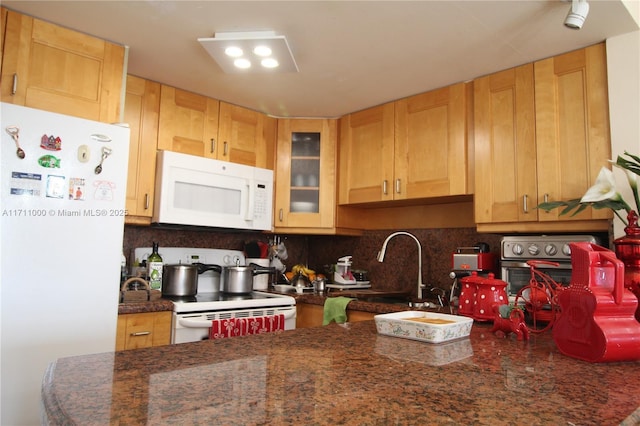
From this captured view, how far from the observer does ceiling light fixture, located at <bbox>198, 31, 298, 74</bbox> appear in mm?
2021

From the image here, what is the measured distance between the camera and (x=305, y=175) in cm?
320

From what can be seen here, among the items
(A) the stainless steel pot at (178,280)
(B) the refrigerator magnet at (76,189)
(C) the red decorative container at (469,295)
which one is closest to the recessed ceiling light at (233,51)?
(B) the refrigerator magnet at (76,189)

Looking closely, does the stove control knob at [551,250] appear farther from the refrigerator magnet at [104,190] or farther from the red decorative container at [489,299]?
the refrigerator magnet at [104,190]

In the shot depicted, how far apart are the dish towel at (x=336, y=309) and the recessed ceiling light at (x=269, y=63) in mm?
1338

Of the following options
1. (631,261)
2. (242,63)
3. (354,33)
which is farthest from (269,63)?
(631,261)

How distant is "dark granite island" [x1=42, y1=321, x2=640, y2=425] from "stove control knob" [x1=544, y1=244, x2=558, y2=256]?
108 centimetres

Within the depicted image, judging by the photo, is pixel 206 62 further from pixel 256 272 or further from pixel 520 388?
pixel 520 388

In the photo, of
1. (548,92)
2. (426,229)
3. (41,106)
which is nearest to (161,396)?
(41,106)

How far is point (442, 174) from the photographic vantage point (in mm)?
2572

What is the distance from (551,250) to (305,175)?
1716 millimetres

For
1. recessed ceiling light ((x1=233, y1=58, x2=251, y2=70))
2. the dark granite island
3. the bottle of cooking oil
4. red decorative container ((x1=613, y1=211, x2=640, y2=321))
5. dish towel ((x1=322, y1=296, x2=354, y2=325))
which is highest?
recessed ceiling light ((x1=233, y1=58, x2=251, y2=70))

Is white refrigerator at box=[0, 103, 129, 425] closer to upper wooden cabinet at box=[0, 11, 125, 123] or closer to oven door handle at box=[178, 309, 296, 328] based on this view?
upper wooden cabinet at box=[0, 11, 125, 123]

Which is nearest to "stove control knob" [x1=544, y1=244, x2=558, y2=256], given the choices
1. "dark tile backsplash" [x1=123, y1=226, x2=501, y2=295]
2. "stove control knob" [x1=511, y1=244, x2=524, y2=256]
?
"stove control knob" [x1=511, y1=244, x2=524, y2=256]

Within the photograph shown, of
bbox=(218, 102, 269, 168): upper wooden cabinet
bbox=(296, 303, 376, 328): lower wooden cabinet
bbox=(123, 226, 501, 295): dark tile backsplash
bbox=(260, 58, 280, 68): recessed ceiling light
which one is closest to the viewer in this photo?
bbox=(260, 58, 280, 68): recessed ceiling light
